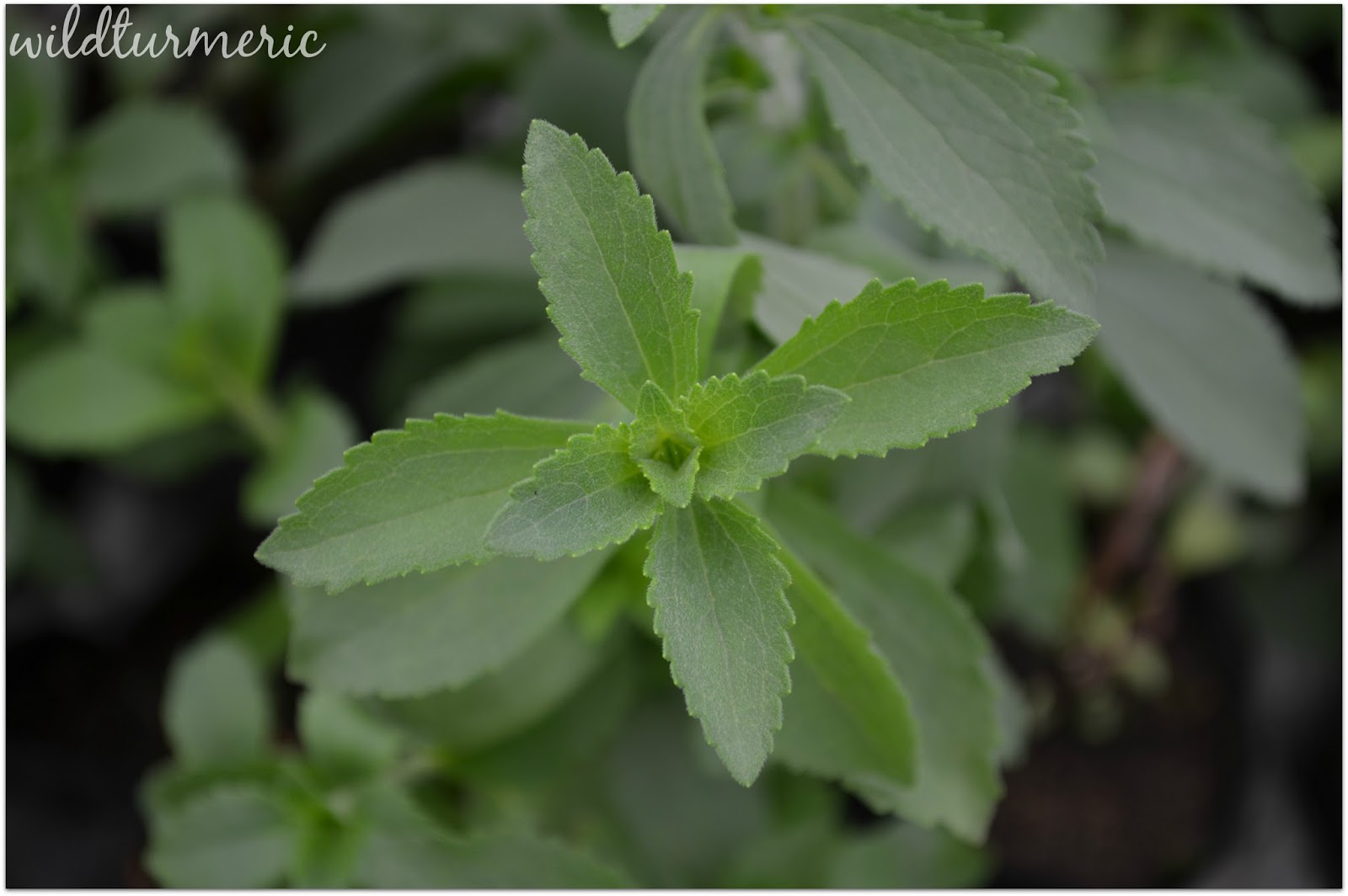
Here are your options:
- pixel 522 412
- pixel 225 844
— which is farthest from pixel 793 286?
pixel 225 844

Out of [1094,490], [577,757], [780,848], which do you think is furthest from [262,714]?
[1094,490]

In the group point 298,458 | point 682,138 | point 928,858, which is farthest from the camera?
point 928,858

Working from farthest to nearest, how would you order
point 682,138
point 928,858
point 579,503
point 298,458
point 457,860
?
point 928,858
point 298,458
point 457,860
point 682,138
point 579,503

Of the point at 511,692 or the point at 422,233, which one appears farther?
the point at 422,233

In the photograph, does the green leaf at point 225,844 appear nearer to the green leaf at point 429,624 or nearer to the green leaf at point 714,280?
the green leaf at point 429,624

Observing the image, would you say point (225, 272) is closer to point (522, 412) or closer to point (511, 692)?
point (522, 412)
